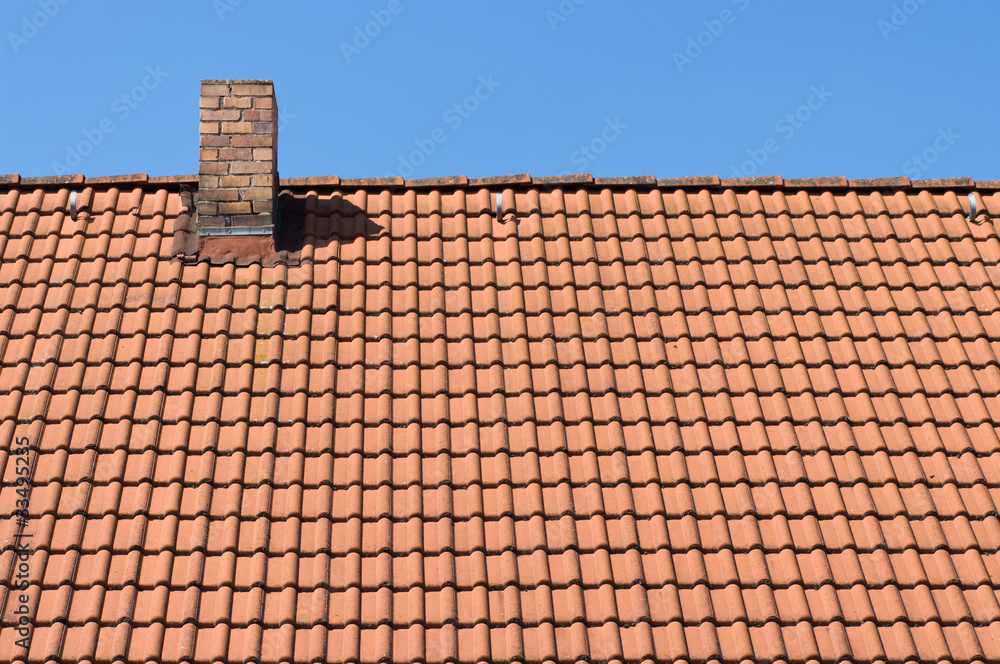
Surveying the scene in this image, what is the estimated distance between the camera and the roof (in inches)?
243

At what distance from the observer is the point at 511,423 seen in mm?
7207

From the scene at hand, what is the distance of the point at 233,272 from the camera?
8352mm

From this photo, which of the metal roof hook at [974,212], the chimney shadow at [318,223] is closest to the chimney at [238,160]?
the chimney shadow at [318,223]

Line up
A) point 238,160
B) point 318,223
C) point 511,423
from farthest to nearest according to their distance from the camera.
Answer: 1. point 318,223
2. point 238,160
3. point 511,423

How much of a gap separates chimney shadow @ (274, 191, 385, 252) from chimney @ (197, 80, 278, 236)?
151mm

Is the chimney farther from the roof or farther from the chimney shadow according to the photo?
the roof

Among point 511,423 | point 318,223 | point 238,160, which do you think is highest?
point 238,160

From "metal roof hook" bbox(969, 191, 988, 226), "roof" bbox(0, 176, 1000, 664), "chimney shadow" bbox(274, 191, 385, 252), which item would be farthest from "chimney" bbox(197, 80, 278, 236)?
"metal roof hook" bbox(969, 191, 988, 226)

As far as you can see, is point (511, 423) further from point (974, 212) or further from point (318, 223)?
point (974, 212)

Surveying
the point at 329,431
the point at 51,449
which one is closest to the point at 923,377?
the point at 329,431

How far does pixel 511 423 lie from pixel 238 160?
3231 millimetres

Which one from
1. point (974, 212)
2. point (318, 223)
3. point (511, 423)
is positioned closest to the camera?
point (511, 423)

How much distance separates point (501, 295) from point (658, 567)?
2563mm

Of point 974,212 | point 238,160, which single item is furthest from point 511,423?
point 974,212
